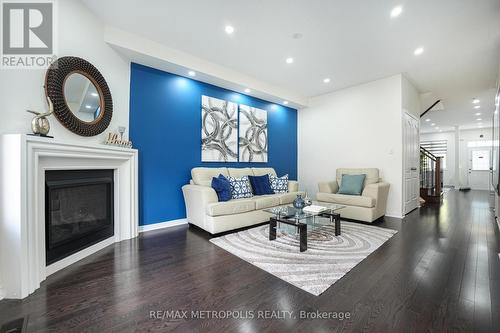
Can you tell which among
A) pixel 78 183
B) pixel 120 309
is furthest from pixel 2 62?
pixel 120 309

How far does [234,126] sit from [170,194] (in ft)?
6.18

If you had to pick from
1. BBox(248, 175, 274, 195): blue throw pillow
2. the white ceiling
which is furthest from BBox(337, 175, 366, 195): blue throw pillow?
the white ceiling

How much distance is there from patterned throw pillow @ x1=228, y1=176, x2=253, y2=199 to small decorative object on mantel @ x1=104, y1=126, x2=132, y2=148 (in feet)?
5.43

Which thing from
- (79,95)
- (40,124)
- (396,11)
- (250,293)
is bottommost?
(250,293)

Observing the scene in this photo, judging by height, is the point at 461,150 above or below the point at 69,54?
below

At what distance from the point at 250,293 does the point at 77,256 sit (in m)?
1.90

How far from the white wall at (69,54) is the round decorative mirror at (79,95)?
79 mm

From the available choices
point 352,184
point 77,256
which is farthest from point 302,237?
point 77,256

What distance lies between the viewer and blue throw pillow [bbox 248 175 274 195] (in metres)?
4.14

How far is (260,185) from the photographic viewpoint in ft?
13.7

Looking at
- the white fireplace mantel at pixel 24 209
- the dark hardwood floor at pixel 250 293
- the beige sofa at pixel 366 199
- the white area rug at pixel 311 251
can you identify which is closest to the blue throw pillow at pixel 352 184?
the beige sofa at pixel 366 199

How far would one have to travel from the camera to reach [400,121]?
4.23 metres

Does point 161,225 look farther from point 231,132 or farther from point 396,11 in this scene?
point 396,11

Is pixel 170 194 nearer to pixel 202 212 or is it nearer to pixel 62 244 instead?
pixel 202 212
